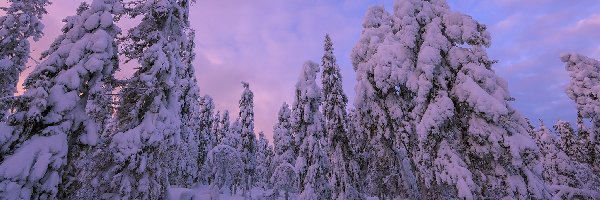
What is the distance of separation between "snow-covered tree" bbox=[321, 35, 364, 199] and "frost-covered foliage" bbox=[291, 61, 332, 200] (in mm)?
740

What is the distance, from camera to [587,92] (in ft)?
Answer: 60.4

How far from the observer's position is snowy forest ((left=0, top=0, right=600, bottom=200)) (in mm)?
10359

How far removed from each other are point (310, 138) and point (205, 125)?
24092 millimetres

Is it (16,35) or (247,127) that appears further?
(247,127)

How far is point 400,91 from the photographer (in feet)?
58.1

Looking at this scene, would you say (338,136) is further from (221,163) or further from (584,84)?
(584,84)

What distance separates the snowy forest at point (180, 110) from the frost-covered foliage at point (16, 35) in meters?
0.07

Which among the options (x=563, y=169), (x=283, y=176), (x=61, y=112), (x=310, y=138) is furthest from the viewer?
(x=283, y=176)

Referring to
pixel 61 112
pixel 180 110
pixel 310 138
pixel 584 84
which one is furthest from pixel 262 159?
pixel 61 112

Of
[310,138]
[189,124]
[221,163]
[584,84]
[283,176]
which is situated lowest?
[221,163]

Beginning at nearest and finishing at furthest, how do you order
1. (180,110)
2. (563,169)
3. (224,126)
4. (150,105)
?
(150,105) < (180,110) < (563,169) < (224,126)

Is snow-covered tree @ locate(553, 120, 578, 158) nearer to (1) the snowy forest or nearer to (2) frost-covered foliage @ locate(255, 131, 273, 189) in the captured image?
(1) the snowy forest

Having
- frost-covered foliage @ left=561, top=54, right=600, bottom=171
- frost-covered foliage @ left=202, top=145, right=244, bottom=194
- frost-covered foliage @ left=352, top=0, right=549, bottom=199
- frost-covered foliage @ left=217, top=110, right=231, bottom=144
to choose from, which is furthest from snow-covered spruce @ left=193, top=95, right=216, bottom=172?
frost-covered foliage @ left=561, top=54, right=600, bottom=171

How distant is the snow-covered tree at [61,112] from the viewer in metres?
9.56
